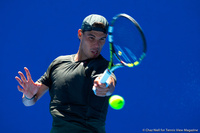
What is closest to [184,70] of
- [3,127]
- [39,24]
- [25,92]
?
[39,24]

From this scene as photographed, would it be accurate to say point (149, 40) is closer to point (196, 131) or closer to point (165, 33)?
point (165, 33)

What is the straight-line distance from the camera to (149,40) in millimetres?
3721

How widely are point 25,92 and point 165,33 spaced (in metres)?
2.32

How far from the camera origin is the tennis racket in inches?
61.6

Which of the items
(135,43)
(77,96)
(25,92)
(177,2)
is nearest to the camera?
(135,43)

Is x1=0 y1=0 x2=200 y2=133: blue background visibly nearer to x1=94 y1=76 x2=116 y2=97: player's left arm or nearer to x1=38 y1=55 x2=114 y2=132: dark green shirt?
x1=38 y1=55 x2=114 y2=132: dark green shirt

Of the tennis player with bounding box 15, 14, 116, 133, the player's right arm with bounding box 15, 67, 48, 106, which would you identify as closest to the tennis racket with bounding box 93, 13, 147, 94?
the tennis player with bounding box 15, 14, 116, 133

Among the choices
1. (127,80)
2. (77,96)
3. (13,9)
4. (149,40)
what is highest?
(13,9)

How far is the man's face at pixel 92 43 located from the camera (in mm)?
1945

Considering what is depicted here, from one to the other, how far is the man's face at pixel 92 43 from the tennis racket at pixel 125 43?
0.16 m

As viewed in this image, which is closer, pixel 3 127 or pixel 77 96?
pixel 77 96

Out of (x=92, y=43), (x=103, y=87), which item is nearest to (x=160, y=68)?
(x=92, y=43)

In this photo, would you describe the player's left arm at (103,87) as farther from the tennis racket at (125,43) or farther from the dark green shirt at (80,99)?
the dark green shirt at (80,99)

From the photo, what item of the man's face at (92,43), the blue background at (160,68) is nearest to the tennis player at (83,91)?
the man's face at (92,43)
